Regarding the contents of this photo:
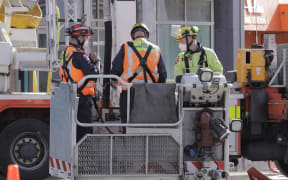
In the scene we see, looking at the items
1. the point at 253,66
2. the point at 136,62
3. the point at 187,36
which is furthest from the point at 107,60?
the point at 253,66

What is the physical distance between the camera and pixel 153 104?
21.3 ft

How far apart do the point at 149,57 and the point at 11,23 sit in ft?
13.6

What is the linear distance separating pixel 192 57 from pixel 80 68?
A: 177 centimetres

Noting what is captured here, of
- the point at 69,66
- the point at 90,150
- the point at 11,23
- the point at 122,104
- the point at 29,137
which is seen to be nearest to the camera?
the point at 90,150

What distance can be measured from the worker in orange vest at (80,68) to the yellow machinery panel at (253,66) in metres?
2.27

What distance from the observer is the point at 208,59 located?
8.35m

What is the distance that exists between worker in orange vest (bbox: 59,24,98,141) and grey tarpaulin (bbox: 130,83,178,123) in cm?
115

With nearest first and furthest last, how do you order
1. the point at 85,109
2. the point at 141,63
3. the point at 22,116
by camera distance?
1. the point at 141,63
2. the point at 85,109
3. the point at 22,116

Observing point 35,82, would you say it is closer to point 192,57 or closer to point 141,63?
point 192,57

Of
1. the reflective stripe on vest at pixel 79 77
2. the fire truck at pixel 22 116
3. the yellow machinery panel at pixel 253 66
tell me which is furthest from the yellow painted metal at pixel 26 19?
the yellow machinery panel at pixel 253 66

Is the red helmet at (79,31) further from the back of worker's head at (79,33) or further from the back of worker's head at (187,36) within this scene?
the back of worker's head at (187,36)

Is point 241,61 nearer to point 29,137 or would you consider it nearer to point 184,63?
point 184,63

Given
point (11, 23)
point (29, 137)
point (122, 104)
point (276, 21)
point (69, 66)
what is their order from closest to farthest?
point (122, 104) < point (69, 66) < point (29, 137) < point (11, 23) < point (276, 21)

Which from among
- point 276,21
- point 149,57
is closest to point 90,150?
point 149,57
